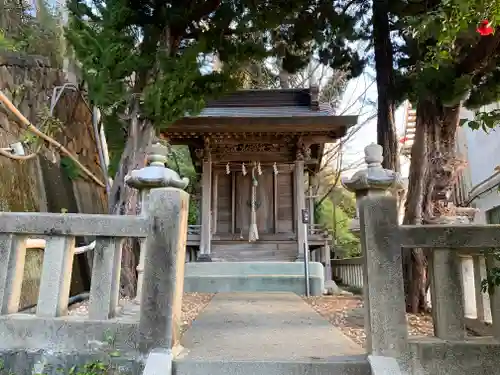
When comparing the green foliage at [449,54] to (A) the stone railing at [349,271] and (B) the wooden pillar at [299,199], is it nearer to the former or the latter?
(B) the wooden pillar at [299,199]

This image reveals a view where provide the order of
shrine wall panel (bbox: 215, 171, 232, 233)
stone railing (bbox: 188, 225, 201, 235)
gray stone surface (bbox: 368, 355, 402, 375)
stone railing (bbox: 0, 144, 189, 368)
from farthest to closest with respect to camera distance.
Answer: shrine wall panel (bbox: 215, 171, 232, 233), stone railing (bbox: 188, 225, 201, 235), stone railing (bbox: 0, 144, 189, 368), gray stone surface (bbox: 368, 355, 402, 375)

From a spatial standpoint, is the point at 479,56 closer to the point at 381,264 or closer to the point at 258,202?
the point at 381,264

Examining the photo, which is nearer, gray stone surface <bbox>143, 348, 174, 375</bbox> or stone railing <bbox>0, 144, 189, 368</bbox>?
gray stone surface <bbox>143, 348, 174, 375</bbox>

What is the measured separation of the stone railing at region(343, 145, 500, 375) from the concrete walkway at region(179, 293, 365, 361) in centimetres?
36

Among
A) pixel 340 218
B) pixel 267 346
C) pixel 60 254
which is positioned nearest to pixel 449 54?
pixel 267 346

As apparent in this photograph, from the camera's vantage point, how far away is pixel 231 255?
9.34m

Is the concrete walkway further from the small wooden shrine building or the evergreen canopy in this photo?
the small wooden shrine building

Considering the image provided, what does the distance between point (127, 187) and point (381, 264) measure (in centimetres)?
307

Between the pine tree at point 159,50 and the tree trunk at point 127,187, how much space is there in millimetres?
12

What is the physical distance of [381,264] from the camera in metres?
2.52

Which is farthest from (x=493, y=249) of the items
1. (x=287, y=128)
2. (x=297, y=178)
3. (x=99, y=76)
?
(x=297, y=178)

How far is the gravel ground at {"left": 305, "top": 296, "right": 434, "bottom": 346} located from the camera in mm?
A: 3418

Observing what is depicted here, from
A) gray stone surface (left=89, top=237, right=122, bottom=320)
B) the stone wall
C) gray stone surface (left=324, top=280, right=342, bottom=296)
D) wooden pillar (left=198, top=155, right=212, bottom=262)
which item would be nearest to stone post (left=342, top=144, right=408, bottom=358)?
gray stone surface (left=89, top=237, right=122, bottom=320)

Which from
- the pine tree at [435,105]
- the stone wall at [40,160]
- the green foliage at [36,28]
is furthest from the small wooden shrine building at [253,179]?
the pine tree at [435,105]
